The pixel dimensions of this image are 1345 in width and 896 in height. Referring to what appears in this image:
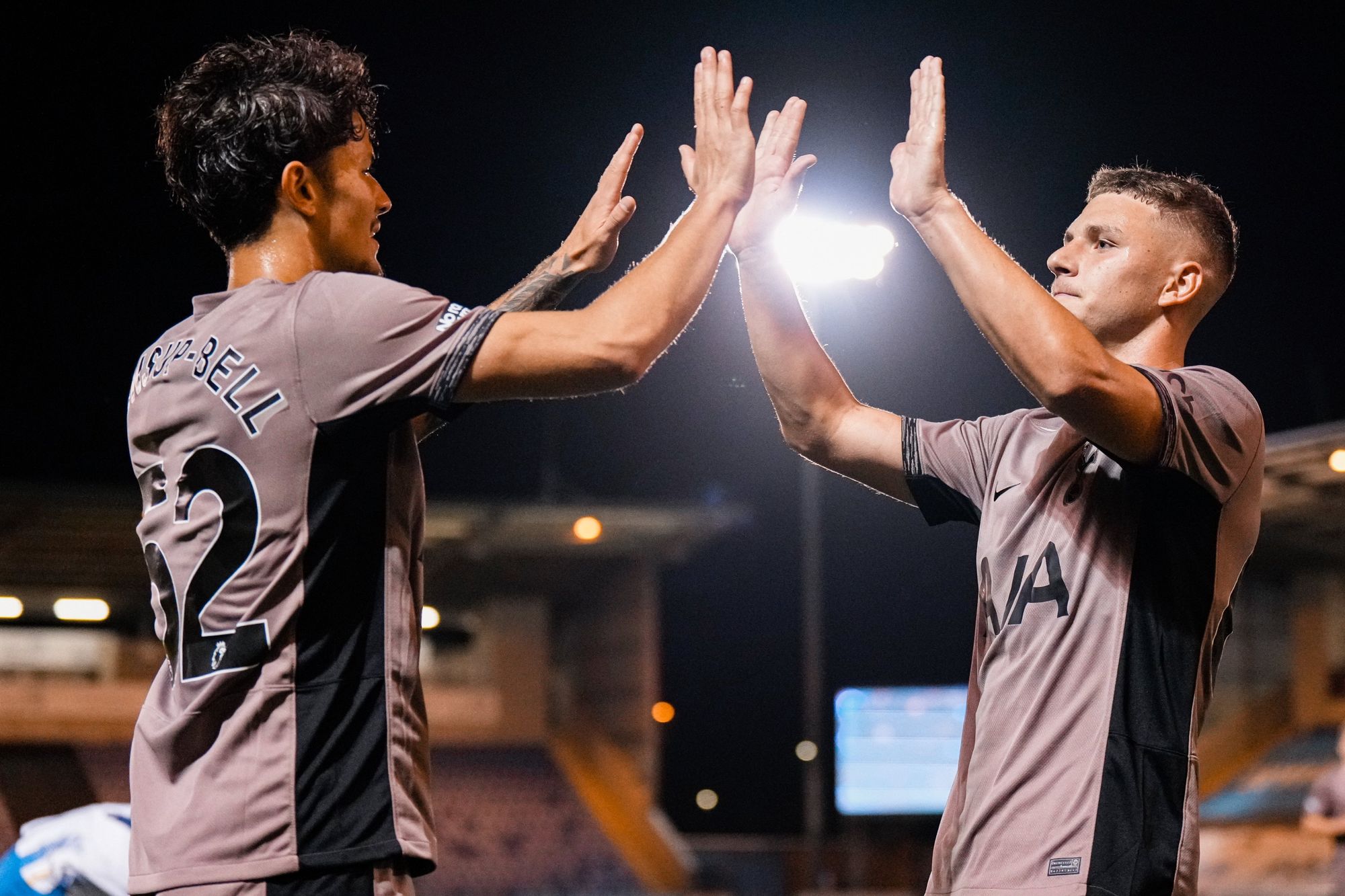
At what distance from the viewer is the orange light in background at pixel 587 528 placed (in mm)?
19500

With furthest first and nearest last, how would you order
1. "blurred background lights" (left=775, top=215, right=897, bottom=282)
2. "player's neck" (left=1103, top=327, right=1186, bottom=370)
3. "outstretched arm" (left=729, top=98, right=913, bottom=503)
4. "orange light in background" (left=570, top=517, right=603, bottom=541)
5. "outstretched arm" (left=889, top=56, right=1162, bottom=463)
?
"orange light in background" (left=570, top=517, right=603, bottom=541)
"blurred background lights" (left=775, top=215, right=897, bottom=282)
"outstretched arm" (left=729, top=98, right=913, bottom=503)
"player's neck" (left=1103, top=327, right=1186, bottom=370)
"outstretched arm" (left=889, top=56, right=1162, bottom=463)

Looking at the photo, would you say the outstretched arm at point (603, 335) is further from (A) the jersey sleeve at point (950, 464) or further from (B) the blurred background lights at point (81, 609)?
(B) the blurred background lights at point (81, 609)

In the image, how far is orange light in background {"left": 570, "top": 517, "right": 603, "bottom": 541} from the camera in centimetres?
1950

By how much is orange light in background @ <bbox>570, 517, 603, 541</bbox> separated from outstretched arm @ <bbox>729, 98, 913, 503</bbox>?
16.3m

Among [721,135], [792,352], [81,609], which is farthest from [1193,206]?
[81,609]

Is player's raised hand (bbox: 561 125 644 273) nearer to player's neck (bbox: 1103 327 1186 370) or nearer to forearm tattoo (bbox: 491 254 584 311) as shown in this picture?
forearm tattoo (bbox: 491 254 584 311)

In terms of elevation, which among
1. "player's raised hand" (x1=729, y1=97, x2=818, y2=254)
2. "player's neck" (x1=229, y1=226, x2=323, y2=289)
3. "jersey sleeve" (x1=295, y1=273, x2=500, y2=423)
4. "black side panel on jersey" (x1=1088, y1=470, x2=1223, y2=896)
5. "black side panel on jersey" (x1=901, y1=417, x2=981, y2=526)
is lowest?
"black side panel on jersey" (x1=1088, y1=470, x2=1223, y2=896)

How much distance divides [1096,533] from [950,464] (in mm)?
489

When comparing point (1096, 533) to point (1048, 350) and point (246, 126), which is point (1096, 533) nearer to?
point (1048, 350)

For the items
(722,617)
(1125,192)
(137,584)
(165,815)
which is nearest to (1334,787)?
(1125,192)

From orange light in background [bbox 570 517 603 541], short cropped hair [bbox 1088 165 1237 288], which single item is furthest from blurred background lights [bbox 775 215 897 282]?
orange light in background [bbox 570 517 603 541]

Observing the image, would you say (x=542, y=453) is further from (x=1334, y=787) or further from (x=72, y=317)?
(x=1334, y=787)

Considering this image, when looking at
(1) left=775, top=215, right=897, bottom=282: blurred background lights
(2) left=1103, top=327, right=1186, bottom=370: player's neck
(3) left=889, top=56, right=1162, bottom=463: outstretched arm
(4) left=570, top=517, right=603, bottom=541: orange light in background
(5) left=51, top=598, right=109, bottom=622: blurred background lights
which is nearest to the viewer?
(3) left=889, top=56, right=1162, bottom=463: outstretched arm

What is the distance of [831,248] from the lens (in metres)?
6.06
